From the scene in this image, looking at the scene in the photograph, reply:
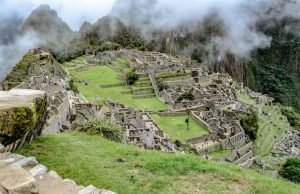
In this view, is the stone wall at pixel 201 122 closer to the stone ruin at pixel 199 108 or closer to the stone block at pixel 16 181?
the stone ruin at pixel 199 108

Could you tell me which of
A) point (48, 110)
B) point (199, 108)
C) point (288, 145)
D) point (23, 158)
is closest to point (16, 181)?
point (23, 158)

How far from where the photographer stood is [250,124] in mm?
34000

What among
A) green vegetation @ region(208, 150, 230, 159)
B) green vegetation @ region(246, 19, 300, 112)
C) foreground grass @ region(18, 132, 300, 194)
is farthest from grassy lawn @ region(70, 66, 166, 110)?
green vegetation @ region(246, 19, 300, 112)

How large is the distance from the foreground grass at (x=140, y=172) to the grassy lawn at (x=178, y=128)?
1873 cm

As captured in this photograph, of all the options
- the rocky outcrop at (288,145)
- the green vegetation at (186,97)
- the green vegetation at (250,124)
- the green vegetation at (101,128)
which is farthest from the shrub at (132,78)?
the green vegetation at (101,128)

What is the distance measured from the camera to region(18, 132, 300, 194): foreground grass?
7539 mm

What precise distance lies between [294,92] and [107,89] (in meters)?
73.1

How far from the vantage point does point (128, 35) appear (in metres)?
104

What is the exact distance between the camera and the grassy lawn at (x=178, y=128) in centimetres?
2934

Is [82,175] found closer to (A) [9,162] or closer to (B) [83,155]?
(B) [83,155]

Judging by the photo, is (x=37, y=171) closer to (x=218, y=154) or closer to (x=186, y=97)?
(x=218, y=154)

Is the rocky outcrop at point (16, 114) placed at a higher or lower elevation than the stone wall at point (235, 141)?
higher

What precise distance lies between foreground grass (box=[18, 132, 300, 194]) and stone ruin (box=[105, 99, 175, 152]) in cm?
845

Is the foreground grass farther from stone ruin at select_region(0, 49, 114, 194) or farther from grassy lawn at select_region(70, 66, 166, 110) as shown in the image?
grassy lawn at select_region(70, 66, 166, 110)
